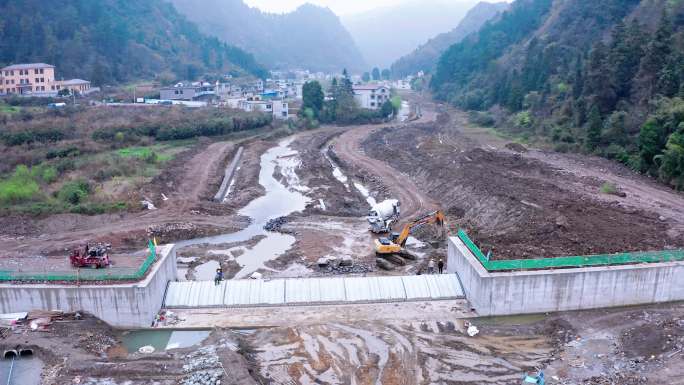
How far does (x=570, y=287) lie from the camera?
19.9m

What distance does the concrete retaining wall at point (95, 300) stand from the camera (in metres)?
18.8

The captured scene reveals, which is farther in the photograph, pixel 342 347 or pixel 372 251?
pixel 372 251

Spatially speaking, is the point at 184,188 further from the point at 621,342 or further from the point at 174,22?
the point at 174,22

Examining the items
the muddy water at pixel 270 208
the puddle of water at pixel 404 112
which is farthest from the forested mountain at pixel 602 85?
the muddy water at pixel 270 208

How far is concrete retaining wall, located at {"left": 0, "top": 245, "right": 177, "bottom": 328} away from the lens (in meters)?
18.8

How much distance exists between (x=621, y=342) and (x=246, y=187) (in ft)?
100

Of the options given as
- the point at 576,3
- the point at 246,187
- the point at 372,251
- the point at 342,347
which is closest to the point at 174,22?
the point at 576,3

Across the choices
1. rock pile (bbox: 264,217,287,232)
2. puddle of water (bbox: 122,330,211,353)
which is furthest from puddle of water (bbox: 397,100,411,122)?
puddle of water (bbox: 122,330,211,353)

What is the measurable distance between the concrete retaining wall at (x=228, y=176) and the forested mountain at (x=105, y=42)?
151 ft

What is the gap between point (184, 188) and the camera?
131 ft

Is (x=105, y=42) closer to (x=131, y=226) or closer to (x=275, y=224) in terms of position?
(x=131, y=226)

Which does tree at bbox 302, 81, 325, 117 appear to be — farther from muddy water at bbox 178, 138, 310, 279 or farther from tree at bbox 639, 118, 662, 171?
tree at bbox 639, 118, 662, 171

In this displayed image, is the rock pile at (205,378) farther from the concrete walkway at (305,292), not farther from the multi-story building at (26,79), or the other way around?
the multi-story building at (26,79)

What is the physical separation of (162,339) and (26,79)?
7303 centimetres
